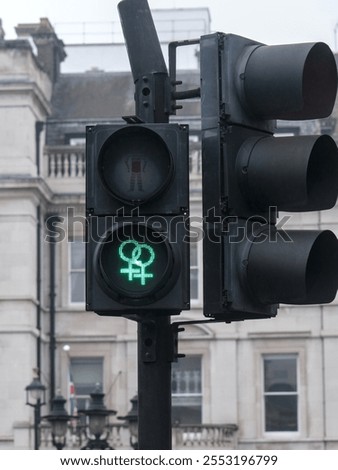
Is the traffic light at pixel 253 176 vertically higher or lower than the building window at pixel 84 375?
lower

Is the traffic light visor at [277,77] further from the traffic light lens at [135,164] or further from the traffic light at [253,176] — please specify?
the traffic light lens at [135,164]

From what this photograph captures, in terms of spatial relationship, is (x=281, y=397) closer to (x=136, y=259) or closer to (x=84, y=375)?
(x=84, y=375)

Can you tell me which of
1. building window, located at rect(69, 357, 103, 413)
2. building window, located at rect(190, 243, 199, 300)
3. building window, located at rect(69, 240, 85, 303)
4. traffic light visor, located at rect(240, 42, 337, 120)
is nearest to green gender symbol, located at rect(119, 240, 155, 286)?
traffic light visor, located at rect(240, 42, 337, 120)

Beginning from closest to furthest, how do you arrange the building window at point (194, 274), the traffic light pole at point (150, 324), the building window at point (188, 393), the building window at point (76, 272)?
the traffic light pole at point (150, 324)
the building window at point (194, 274)
the building window at point (188, 393)
the building window at point (76, 272)

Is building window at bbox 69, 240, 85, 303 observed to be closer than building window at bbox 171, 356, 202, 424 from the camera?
No

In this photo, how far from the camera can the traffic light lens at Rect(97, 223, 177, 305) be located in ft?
18.3

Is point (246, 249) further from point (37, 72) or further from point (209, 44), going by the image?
point (37, 72)

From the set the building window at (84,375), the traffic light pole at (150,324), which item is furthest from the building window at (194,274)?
the traffic light pole at (150,324)

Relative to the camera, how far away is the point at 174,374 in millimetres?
47062

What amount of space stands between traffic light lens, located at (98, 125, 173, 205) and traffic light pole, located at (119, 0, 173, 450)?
1.38 feet

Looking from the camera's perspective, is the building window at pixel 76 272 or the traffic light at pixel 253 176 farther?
the building window at pixel 76 272

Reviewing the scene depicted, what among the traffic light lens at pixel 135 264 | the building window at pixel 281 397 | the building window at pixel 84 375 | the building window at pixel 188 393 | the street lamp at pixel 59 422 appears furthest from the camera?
the building window at pixel 84 375

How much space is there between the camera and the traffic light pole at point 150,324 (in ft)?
19.3

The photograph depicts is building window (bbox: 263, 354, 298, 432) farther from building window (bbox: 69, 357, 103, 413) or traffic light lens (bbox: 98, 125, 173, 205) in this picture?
traffic light lens (bbox: 98, 125, 173, 205)
